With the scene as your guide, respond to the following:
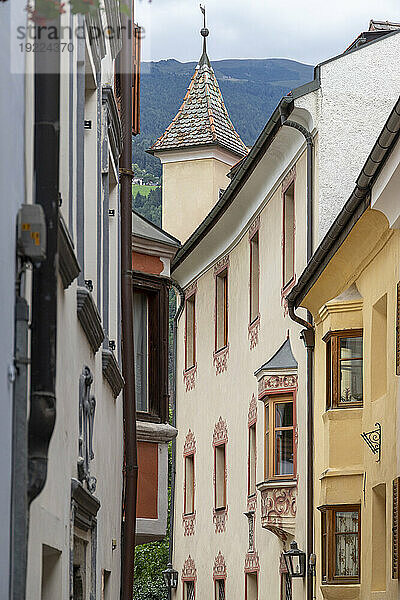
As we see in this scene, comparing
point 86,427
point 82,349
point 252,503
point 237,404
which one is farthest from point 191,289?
point 82,349

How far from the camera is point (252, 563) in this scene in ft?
78.0

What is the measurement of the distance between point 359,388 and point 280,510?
383 centimetres

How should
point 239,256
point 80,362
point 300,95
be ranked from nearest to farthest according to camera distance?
point 80,362 < point 300,95 < point 239,256

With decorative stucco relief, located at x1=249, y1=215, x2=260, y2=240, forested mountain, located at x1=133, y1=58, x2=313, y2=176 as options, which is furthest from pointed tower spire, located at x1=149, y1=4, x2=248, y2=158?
forested mountain, located at x1=133, y1=58, x2=313, y2=176

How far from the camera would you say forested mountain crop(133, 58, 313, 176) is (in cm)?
9319

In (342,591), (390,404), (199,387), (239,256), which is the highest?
(239,256)

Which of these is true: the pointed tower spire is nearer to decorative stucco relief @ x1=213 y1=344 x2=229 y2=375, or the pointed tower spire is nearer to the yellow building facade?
decorative stucco relief @ x1=213 y1=344 x2=229 y2=375

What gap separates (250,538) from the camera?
2381cm

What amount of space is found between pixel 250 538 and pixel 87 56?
15.7 metres

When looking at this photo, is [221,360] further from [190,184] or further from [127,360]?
[127,360]

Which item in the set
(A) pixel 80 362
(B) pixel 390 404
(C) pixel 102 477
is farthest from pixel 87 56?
(B) pixel 390 404

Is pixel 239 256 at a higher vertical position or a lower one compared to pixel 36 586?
higher

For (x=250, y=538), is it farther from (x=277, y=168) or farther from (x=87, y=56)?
(x=87, y=56)

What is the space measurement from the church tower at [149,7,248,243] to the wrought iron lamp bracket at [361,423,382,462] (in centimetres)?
1654
